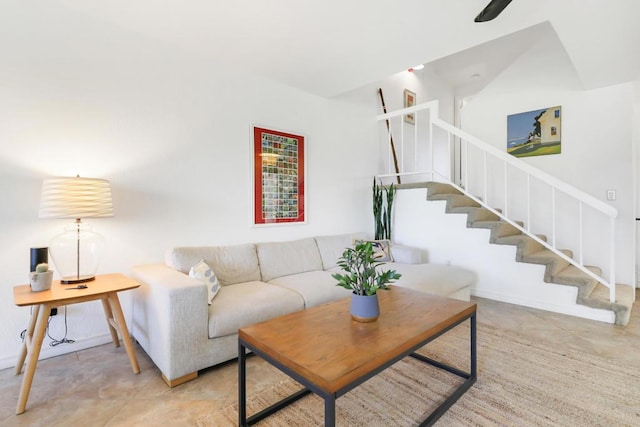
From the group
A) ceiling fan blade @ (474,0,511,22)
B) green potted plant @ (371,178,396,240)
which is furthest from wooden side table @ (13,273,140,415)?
green potted plant @ (371,178,396,240)

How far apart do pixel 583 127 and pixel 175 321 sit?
15.3 feet

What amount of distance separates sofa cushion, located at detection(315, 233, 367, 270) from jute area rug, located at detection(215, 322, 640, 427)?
141cm

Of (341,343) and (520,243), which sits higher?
(520,243)

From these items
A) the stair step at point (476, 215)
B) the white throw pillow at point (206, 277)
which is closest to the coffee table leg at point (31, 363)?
the white throw pillow at point (206, 277)

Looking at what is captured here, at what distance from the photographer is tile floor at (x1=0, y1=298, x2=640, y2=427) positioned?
1499 mm

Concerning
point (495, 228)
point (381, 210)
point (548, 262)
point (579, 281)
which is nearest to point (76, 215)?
point (381, 210)

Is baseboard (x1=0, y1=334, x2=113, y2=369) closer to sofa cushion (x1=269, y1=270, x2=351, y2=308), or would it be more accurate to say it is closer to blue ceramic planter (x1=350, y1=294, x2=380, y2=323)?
sofa cushion (x1=269, y1=270, x2=351, y2=308)

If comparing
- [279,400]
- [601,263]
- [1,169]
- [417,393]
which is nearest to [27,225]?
[1,169]

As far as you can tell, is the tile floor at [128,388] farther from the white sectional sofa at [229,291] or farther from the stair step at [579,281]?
the stair step at [579,281]

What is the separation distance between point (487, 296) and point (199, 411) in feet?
10.1

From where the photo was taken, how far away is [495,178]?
436cm

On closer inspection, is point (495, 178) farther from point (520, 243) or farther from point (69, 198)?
point (69, 198)

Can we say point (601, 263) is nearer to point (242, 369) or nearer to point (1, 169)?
point (242, 369)

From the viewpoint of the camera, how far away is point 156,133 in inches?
98.7
